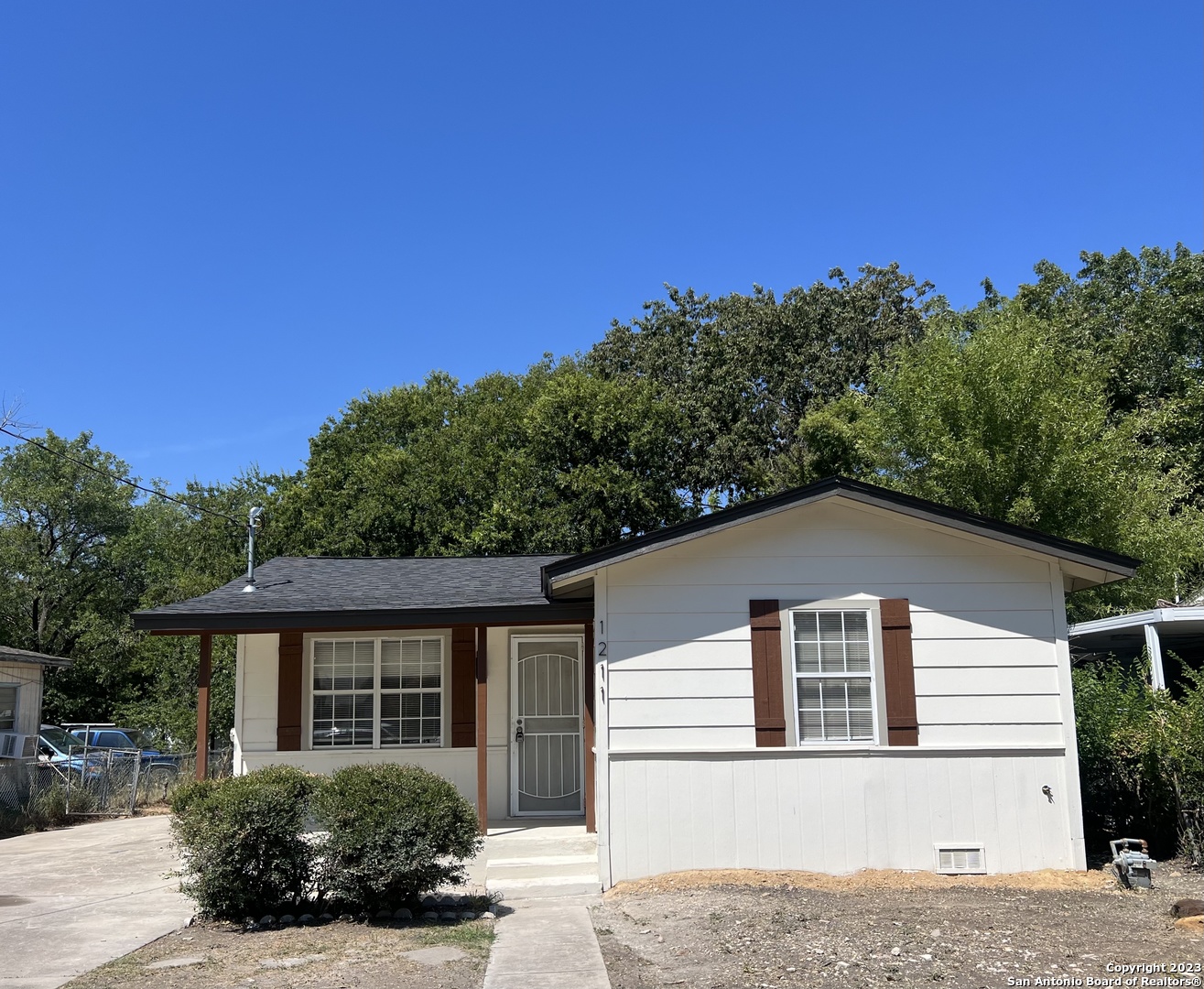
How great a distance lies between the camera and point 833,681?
887cm

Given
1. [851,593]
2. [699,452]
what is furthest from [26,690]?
[699,452]

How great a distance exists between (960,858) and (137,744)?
21171 millimetres

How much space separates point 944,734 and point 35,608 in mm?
31987

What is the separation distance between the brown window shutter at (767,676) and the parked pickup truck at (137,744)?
11147mm

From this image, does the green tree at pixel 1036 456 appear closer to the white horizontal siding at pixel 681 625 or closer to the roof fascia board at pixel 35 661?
the white horizontal siding at pixel 681 625

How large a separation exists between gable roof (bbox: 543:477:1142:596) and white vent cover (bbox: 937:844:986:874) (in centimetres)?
260

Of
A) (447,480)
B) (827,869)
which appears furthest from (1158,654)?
(447,480)

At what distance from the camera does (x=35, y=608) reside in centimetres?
3281

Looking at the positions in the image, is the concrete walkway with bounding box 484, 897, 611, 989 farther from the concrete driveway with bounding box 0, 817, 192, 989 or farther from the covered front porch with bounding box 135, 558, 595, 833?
the covered front porch with bounding box 135, 558, 595, 833

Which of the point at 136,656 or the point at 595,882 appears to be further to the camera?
the point at 136,656

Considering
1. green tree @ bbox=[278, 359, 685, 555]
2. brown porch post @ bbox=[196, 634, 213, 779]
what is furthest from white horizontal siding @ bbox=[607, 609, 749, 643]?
green tree @ bbox=[278, 359, 685, 555]

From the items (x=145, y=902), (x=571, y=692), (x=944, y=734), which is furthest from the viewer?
(x=571, y=692)

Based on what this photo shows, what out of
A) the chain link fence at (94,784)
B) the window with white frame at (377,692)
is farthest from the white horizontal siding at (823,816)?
the chain link fence at (94,784)

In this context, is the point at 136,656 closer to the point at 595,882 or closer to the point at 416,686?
the point at 416,686
